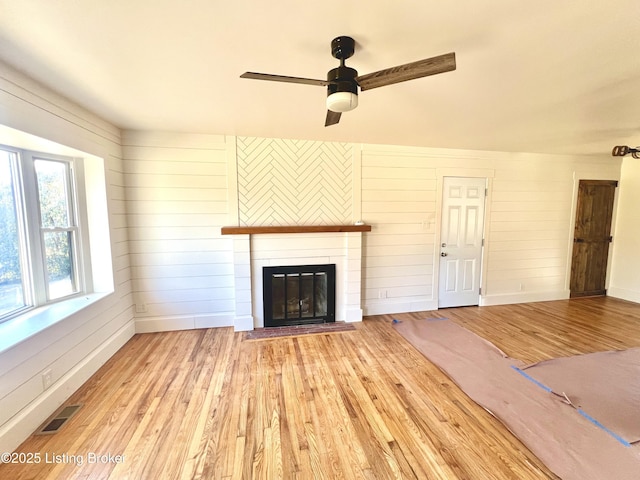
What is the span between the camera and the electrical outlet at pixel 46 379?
2057mm

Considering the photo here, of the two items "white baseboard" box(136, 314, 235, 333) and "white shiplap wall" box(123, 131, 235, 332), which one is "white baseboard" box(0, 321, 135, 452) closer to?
"white baseboard" box(136, 314, 235, 333)

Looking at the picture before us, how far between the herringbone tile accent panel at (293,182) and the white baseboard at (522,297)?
9.12 feet

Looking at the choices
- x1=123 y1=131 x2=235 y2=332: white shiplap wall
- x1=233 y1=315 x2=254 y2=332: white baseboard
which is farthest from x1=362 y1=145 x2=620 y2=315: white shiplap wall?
x1=123 y1=131 x2=235 y2=332: white shiplap wall

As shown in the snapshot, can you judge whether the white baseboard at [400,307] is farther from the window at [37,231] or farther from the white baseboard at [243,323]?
the window at [37,231]

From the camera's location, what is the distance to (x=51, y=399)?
6.87 ft

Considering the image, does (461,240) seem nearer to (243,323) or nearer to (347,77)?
(243,323)

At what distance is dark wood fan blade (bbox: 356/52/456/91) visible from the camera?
54.9 inches

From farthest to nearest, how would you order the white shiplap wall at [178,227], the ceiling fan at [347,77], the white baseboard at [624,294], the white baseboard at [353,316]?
the white baseboard at [624,294], the white baseboard at [353,316], the white shiplap wall at [178,227], the ceiling fan at [347,77]

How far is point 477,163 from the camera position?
4.31 m

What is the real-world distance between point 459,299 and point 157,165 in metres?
4.78

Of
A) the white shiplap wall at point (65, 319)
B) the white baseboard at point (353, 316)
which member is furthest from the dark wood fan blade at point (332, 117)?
the white baseboard at point (353, 316)

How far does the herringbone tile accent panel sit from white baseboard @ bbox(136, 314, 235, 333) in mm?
1332

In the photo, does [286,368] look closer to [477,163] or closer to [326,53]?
[326,53]

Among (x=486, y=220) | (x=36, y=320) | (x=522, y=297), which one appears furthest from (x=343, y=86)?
(x=522, y=297)
